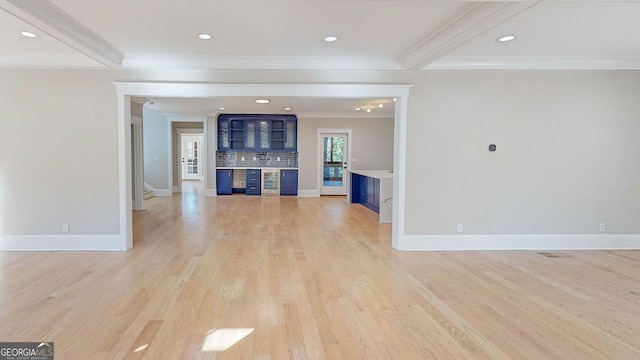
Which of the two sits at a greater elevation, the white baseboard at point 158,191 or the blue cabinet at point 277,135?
the blue cabinet at point 277,135

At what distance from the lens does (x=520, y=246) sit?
485cm

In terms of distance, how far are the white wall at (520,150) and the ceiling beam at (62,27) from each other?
3625 mm

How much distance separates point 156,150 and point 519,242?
9.48 meters

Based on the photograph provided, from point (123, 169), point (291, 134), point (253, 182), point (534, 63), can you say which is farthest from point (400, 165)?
point (253, 182)

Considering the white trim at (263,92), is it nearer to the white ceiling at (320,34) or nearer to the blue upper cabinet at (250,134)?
the white ceiling at (320,34)

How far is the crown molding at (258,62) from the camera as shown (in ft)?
14.5

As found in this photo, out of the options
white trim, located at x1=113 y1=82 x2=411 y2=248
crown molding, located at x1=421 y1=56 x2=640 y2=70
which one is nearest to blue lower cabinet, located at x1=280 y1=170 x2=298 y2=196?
white trim, located at x1=113 y1=82 x2=411 y2=248

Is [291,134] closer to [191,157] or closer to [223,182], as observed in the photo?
[223,182]

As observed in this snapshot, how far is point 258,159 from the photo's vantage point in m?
11.2

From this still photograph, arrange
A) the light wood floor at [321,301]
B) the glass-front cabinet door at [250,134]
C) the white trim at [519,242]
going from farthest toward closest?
the glass-front cabinet door at [250,134]
the white trim at [519,242]
the light wood floor at [321,301]

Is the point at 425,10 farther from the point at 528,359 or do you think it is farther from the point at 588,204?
the point at 588,204

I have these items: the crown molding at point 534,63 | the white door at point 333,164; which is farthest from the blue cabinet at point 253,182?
the crown molding at point 534,63

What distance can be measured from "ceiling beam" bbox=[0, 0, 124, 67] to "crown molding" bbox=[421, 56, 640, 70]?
3.74 meters

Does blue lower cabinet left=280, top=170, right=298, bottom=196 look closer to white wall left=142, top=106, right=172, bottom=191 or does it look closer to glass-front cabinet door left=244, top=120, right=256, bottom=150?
glass-front cabinet door left=244, top=120, right=256, bottom=150
